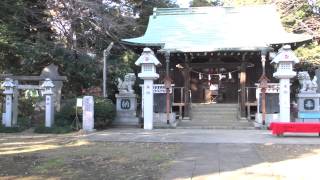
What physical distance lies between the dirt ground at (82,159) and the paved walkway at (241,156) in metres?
0.52

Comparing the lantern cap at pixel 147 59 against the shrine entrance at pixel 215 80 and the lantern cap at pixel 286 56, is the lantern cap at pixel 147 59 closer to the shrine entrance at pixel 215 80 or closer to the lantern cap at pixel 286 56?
the lantern cap at pixel 286 56

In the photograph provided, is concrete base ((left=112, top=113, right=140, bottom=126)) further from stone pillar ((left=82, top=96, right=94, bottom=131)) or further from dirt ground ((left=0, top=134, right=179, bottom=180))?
dirt ground ((left=0, top=134, right=179, bottom=180))

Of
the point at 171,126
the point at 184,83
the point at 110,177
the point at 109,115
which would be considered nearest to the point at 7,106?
the point at 109,115

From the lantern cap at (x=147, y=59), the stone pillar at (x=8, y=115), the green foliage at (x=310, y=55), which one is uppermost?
the green foliage at (x=310, y=55)

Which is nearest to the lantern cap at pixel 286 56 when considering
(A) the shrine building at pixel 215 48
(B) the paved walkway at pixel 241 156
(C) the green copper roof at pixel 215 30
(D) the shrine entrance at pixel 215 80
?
(A) the shrine building at pixel 215 48

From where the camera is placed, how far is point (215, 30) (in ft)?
87.1

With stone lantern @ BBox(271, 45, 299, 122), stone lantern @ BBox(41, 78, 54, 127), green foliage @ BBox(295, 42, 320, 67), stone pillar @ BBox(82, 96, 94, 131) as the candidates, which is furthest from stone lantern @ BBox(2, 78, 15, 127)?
green foliage @ BBox(295, 42, 320, 67)

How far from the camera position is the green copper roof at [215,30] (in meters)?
23.7

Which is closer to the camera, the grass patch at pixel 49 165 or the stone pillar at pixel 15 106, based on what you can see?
the grass patch at pixel 49 165

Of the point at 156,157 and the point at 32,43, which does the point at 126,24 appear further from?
A: the point at 156,157

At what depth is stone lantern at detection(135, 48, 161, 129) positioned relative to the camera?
67.3 ft

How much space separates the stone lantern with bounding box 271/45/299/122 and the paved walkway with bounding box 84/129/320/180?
8.94ft

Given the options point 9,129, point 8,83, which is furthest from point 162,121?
point 8,83

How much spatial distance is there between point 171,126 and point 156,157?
996cm
